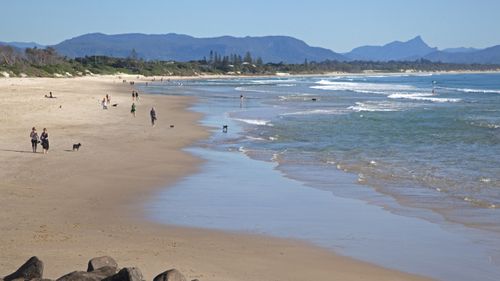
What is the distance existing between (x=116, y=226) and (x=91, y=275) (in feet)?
17.4

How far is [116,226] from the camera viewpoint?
12445mm

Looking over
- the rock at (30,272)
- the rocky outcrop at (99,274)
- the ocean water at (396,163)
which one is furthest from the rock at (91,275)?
the ocean water at (396,163)

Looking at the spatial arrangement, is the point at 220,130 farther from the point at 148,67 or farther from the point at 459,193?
the point at 148,67

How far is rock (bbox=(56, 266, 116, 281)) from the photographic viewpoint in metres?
7.11

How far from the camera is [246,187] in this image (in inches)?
671

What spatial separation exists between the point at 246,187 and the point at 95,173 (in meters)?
4.52

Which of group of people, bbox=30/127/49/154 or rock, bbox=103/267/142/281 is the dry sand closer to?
group of people, bbox=30/127/49/154

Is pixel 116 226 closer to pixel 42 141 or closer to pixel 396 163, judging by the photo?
pixel 42 141

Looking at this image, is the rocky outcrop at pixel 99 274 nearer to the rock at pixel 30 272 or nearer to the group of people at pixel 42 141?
the rock at pixel 30 272

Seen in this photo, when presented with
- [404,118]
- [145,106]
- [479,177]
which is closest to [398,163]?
[479,177]

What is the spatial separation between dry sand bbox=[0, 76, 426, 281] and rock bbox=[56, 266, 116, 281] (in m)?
1.51

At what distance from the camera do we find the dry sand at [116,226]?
384 inches

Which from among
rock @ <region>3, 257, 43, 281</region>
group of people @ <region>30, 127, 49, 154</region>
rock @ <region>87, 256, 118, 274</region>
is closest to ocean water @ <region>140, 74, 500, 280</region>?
rock @ <region>87, 256, 118, 274</region>

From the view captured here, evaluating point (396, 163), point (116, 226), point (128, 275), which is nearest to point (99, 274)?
point (128, 275)
